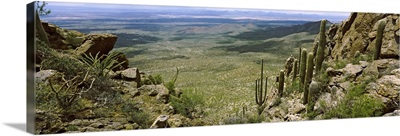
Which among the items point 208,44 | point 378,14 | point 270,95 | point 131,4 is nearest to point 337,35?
point 378,14

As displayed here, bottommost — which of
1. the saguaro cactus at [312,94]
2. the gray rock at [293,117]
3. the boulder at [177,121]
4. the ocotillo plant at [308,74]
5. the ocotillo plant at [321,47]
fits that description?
the gray rock at [293,117]

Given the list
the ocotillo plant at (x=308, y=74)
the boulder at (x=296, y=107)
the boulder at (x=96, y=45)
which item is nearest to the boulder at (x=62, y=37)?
the boulder at (x=96, y=45)

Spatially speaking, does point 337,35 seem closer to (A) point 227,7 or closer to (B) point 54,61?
(A) point 227,7

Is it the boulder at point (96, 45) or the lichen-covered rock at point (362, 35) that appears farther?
the lichen-covered rock at point (362, 35)

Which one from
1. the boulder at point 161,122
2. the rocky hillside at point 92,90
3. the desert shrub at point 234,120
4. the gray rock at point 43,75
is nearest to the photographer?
the gray rock at point 43,75

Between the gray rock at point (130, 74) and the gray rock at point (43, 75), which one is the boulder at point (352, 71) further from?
the gray rock at point (43, 75)

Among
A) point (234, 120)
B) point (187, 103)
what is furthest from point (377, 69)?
point (187, 103)
